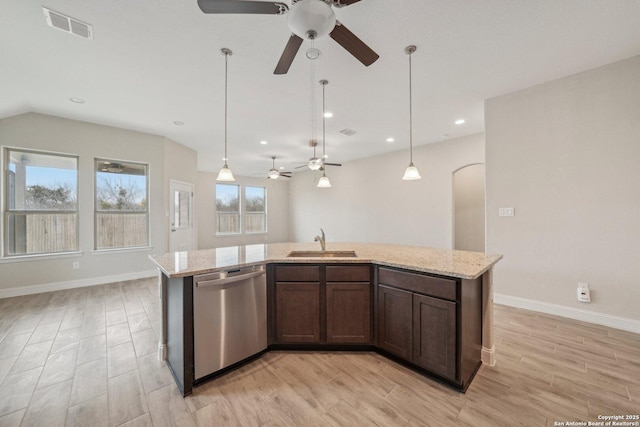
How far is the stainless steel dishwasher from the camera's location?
1829 millimetres

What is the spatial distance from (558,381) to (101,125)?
6.97 meters

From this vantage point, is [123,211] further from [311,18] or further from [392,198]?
[392,198]

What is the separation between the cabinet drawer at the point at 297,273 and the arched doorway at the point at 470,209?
492 centimetres

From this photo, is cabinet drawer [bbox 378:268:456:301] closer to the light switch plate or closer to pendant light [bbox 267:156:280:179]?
the light switch plate

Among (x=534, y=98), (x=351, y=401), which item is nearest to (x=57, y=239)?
(x=351, y=401)

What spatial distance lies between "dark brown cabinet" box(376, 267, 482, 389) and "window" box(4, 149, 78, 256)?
5.32 m

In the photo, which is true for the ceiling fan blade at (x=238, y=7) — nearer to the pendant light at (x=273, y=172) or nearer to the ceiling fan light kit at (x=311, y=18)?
the ceiling fan light kit at (x=311, y=18)

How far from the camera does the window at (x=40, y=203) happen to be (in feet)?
12.4

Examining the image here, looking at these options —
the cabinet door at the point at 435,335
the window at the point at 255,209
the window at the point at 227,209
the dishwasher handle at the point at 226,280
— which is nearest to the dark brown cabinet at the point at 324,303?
the dishwasher handle at the point at 226,280

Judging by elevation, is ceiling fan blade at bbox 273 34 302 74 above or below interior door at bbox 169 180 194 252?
above

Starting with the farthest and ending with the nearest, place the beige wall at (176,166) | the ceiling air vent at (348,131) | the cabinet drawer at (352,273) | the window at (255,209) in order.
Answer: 1. the window at (255,209)
2. the beige wall at (176,166)
3. the ceiling air vent at (348,131)
4. the cabinet drawer at (352,273)

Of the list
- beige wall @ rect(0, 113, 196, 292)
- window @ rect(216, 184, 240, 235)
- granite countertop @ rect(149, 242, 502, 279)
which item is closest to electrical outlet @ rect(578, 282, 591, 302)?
granite countertop @ rect(149, 242, 502, 279)

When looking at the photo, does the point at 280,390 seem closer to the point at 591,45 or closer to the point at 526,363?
the point at 526,363

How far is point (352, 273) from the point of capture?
222 centimetres
